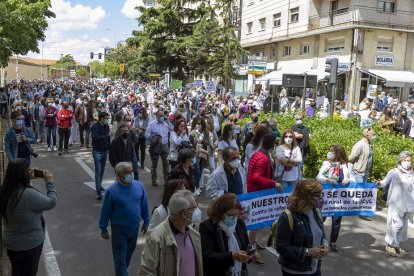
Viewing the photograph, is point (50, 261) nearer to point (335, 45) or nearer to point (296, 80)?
point (296, 80)

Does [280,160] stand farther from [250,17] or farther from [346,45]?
[250,17]

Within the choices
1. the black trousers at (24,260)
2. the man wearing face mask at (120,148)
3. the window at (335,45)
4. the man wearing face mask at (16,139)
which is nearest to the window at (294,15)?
the window at (335,45)

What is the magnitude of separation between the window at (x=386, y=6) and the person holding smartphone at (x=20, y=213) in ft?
96.4

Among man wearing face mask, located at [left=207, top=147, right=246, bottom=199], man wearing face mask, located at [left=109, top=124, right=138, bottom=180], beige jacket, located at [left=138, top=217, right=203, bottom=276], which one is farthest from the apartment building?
beige jacket, located at [left=138, top=217, right=203, bottom=276]

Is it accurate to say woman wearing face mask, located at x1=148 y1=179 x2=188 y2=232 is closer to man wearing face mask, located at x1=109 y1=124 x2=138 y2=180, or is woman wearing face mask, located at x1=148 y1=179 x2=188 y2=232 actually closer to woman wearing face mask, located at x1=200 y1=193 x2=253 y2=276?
woman wearing face mask, located at x1=200 y1=193 x2=253 y2=276

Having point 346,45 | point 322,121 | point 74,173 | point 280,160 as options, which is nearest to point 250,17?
point 346,45

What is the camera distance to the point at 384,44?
96.2 feet

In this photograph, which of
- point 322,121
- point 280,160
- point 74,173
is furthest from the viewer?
point 322,121

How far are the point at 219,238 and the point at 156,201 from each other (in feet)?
18.2

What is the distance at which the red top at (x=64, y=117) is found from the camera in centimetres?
1367

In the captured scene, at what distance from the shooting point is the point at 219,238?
347cm

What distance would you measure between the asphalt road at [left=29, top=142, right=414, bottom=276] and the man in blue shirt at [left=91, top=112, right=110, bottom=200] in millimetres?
397

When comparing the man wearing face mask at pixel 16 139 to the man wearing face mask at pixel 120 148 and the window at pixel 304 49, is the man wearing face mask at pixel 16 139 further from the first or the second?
the window at pixel 304 49

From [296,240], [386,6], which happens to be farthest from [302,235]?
[386,6]
